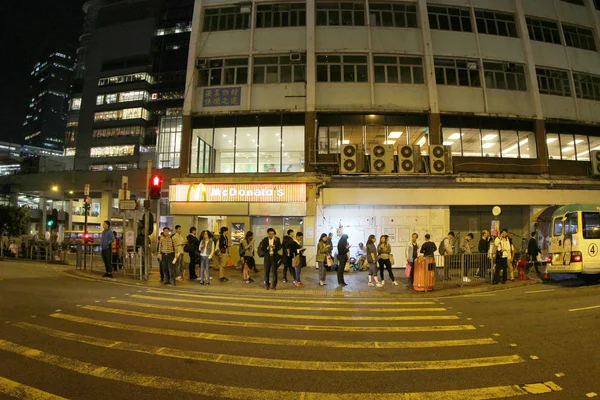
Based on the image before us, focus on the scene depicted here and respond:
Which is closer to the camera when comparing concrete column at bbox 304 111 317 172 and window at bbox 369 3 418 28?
concrete column at bbox 304 111 317 172

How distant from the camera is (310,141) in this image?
20031 mm

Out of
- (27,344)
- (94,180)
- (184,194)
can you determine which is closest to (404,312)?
(27,344)

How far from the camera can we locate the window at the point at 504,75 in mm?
21688

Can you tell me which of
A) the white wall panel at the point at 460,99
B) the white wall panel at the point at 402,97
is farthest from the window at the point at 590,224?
the white wall panel at the point at 402,97

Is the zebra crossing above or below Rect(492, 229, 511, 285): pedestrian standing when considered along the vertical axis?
below

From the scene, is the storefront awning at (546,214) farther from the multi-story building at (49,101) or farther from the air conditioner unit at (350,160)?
the multi-story building at (49,101)

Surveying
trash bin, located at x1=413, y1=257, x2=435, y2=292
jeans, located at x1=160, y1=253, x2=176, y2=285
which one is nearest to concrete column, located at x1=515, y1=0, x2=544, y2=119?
trash bin, located at x1=413, y1=257, x2=435, y2=292

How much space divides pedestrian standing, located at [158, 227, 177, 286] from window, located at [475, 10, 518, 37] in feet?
70.2

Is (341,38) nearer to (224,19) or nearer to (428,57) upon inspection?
(428,57)

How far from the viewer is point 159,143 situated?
6338 centimetres

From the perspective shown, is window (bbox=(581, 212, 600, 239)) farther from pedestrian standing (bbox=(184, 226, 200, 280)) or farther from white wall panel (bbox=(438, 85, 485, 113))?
pedestrian standing (bbox=(184, 226, 200, 280))

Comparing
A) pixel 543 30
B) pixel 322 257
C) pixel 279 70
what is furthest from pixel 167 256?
pixel 543 30

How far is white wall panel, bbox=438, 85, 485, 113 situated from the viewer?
20812 millimetres

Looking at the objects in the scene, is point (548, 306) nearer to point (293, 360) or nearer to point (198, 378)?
point (293, 360)
